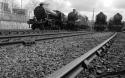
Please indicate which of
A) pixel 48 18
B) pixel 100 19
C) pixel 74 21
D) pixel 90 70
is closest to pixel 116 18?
pixel 100 19

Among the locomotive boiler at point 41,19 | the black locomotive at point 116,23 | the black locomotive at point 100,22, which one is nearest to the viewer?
the locomotive boiler at point 41,19

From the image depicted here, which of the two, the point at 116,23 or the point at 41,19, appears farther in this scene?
the point at 116,23

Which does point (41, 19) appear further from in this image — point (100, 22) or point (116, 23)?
point (116, 23)

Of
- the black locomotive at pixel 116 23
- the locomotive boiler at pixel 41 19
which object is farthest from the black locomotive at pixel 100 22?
the locomotive boiler at pixel 41 19

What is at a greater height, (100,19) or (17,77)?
(100,19)

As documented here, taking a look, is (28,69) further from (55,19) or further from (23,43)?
(55,19)

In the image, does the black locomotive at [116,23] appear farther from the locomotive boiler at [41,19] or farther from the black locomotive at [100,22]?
the locomotive boiler at [41,19]

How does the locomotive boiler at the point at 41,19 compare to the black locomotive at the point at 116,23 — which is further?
the black locomotive at the point at 116,23

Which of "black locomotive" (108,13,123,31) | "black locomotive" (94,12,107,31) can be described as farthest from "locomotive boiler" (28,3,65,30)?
"black locomotive" (108,13,123,31)

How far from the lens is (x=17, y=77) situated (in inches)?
121

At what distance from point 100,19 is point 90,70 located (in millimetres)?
33843

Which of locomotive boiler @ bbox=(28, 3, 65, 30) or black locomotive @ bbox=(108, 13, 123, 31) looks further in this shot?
black locomotive @ bbox=(108, 13, 123, 31)

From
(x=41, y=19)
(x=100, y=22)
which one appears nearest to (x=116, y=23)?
(x=100, y=22)

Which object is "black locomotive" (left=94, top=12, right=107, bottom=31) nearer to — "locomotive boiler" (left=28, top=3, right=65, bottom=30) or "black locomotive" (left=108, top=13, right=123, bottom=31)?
"black locomotive" (left=108, top=13, right=123, bottom=31)
